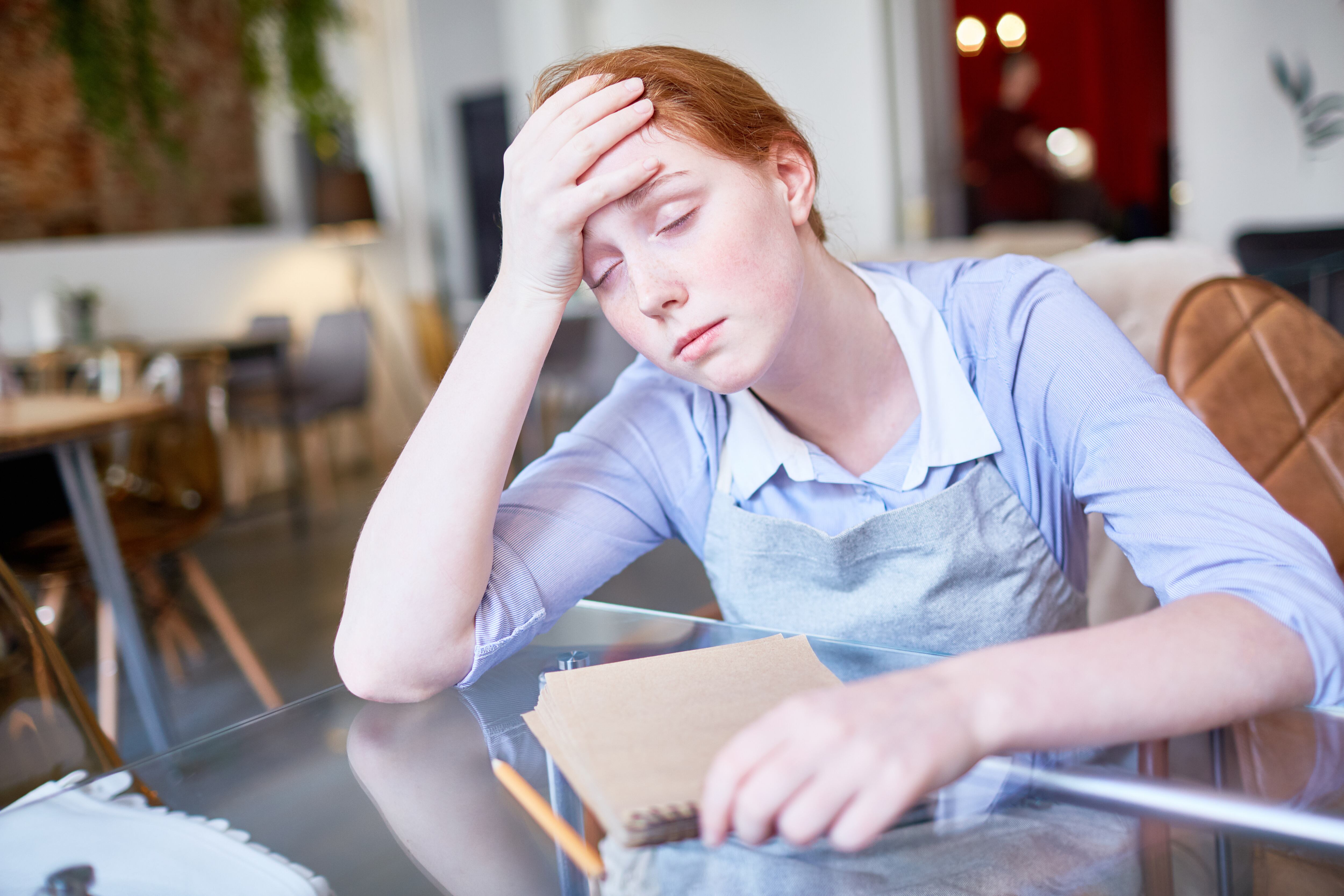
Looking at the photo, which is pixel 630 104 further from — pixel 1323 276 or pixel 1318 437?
pixel 1323 276

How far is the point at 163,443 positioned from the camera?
107 inches

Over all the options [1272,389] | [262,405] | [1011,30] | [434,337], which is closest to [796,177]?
[1272,389]

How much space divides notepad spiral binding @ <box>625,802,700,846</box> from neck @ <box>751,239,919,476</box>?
1.68 ft

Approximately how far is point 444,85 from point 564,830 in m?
6.37

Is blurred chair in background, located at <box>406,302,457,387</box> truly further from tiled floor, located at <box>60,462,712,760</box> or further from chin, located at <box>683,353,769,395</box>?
chin, located at <box>683,353,769,395</box>

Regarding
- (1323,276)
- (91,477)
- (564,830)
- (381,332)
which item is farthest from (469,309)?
(564,830)

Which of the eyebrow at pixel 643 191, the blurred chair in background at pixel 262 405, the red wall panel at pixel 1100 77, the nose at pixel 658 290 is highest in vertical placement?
the red wall panel at pixel 1100 77

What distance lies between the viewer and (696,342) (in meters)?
0.76

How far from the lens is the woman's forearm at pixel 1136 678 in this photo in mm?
508

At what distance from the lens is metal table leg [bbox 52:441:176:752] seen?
205 cm

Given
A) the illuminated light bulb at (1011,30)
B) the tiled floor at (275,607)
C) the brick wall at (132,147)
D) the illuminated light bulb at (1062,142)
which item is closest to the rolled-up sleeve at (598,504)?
the tiled floor at (275,607)

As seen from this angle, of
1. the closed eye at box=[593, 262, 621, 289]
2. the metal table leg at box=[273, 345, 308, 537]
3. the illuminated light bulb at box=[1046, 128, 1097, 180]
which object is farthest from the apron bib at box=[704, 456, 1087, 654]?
the illuminated light bulb at box=[1046, 128, 1097, 180]

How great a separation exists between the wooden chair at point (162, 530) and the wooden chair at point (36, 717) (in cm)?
107

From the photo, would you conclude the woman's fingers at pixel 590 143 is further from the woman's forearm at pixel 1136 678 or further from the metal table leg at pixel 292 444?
the metal table leg at pixel 292 444
